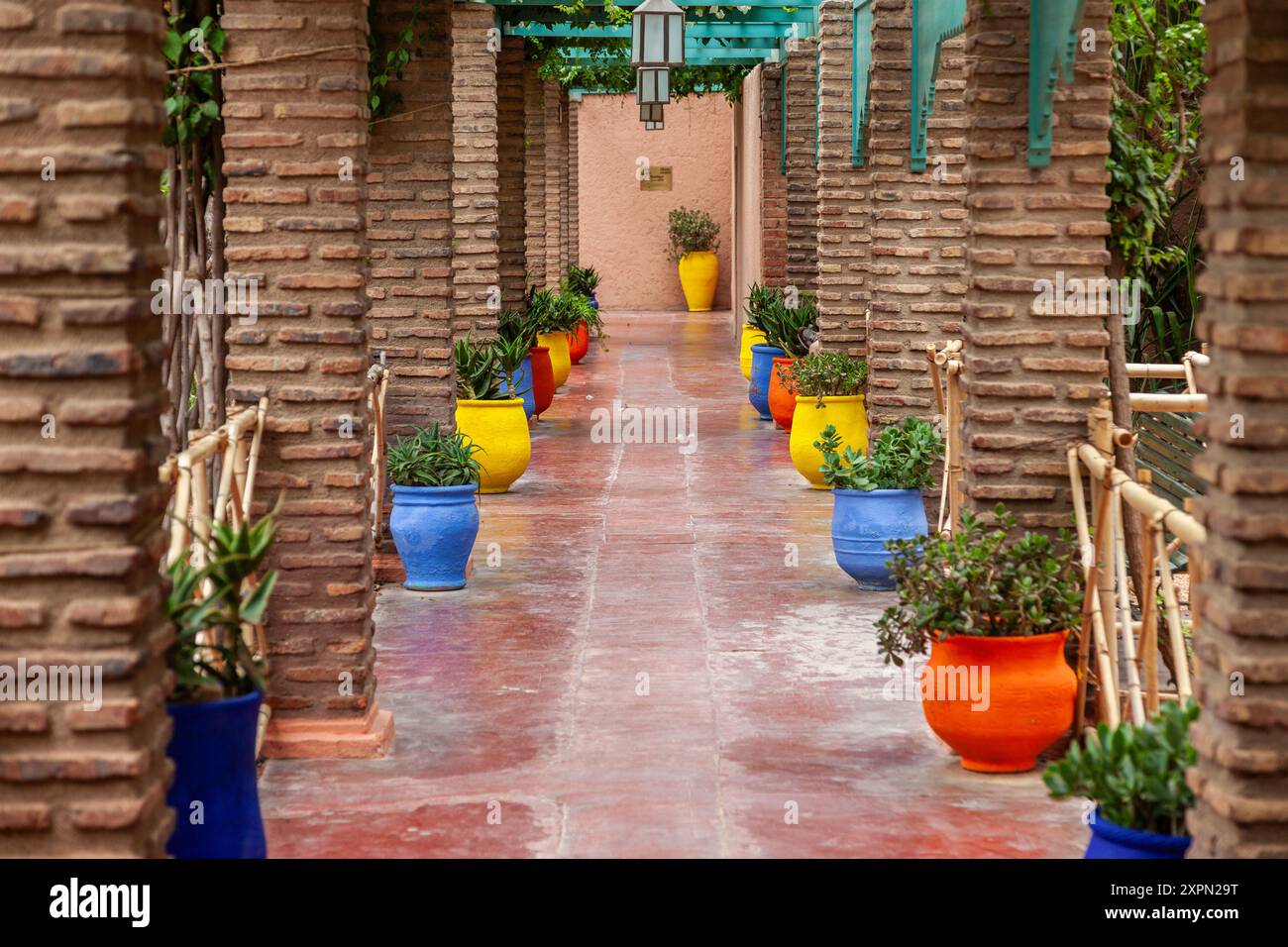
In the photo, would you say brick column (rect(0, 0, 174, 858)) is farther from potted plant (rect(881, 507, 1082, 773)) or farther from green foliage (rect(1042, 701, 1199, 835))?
potted plant (rect(881, 507, 1082, 773))

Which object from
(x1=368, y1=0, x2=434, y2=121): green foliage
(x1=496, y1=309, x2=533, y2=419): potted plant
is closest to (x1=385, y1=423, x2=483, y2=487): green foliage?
(x1=368, y1=0, x2=434, y2=121): green foliage

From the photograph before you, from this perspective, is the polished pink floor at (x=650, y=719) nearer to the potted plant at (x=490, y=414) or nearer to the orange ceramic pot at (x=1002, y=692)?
the orange ceramic pot at (x=1002, y=692)

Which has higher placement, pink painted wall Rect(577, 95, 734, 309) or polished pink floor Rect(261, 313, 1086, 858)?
pink painted wall Rect(577, 95, 734, 309)

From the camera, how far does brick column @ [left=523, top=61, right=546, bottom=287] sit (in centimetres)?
2027

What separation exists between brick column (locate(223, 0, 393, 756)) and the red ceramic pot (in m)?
9.04

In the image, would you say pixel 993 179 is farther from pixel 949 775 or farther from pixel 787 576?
pixel 787 576

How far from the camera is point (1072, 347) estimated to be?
20.2ft

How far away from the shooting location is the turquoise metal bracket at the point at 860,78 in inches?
447

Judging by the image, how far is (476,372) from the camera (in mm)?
11023

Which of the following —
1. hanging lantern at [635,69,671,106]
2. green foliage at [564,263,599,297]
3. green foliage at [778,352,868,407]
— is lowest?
green foliage at [778,352,868,407]

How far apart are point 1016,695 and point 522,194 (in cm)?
1021

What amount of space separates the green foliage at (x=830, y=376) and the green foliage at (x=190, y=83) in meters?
5.42

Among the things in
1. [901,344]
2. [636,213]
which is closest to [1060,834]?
[901,344]

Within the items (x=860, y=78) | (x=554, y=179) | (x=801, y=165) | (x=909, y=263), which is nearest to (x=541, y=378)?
(x=801, y=165)
